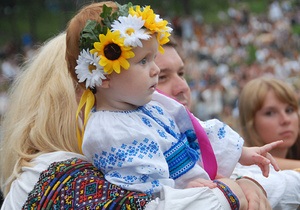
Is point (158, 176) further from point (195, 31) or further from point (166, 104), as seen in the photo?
point (195, 31)

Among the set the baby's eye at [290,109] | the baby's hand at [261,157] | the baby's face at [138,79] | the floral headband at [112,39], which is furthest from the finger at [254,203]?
the baby's eye at [290,109]

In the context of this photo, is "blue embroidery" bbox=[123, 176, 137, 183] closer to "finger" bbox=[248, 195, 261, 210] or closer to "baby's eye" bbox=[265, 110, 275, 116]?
"finger" bbox=[248, 195, 261, 210]

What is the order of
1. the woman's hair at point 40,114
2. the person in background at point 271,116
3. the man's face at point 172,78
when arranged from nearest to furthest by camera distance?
the woman's hair at point 40,114 < the man's face at point 172,78 < the person in background at point 271,116

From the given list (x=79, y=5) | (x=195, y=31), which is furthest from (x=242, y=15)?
(x=79, y=5)

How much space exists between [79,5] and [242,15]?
88.8ft

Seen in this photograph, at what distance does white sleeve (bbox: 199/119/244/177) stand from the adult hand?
79 millimetres

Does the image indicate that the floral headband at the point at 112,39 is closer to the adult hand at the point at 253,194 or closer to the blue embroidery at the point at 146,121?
the blue embroidery at the point at 146,121

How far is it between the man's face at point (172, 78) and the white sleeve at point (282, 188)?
47 cm

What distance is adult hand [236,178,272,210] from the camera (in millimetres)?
2391

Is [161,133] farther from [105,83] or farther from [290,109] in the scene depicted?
[290,109]

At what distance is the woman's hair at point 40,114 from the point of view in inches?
107

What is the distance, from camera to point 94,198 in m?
2.29

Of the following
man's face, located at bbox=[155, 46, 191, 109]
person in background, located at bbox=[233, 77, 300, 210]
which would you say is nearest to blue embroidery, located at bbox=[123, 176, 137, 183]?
man's face, located at bbox=[155, 46, 191, 109]

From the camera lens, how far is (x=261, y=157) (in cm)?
251
